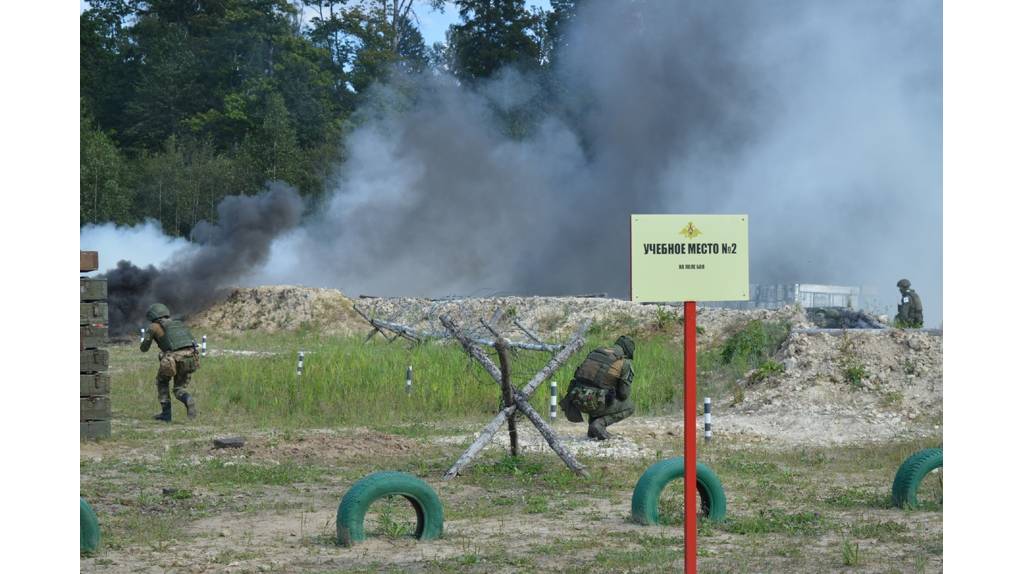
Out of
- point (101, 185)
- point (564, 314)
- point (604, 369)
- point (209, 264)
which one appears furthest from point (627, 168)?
point (604, 369)

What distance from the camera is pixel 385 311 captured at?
40594 millimetres

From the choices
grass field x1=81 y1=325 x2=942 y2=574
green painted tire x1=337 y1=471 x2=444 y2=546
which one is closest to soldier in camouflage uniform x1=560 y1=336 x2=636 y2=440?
grass field x1=81 y1=325 x2=942 y2=574

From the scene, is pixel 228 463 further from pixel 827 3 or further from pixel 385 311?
pixel 827 3

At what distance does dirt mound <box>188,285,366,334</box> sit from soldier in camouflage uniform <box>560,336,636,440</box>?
25.1 meters

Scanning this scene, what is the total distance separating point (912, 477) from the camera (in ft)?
33.2

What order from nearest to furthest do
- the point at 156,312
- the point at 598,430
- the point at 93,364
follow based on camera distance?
the point at 598,430, the point at 93,364, the point at 156,312

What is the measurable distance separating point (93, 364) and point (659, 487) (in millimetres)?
7988

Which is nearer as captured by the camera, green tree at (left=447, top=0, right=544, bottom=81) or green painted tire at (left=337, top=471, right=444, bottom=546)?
green painted tire at (left=337, top=471, right=444, bottom=546)

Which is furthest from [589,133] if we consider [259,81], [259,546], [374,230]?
[259,546]

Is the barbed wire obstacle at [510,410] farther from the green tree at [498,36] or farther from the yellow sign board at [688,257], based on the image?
the green tree at [498,36]

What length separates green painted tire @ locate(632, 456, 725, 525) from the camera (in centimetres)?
941

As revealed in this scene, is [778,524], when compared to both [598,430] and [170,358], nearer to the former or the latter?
[598,430]

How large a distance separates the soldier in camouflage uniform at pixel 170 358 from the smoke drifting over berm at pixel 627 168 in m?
18.8

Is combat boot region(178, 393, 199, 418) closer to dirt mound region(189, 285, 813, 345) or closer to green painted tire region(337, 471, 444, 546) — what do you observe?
green painted tire region(337, 471, 444, 546)
